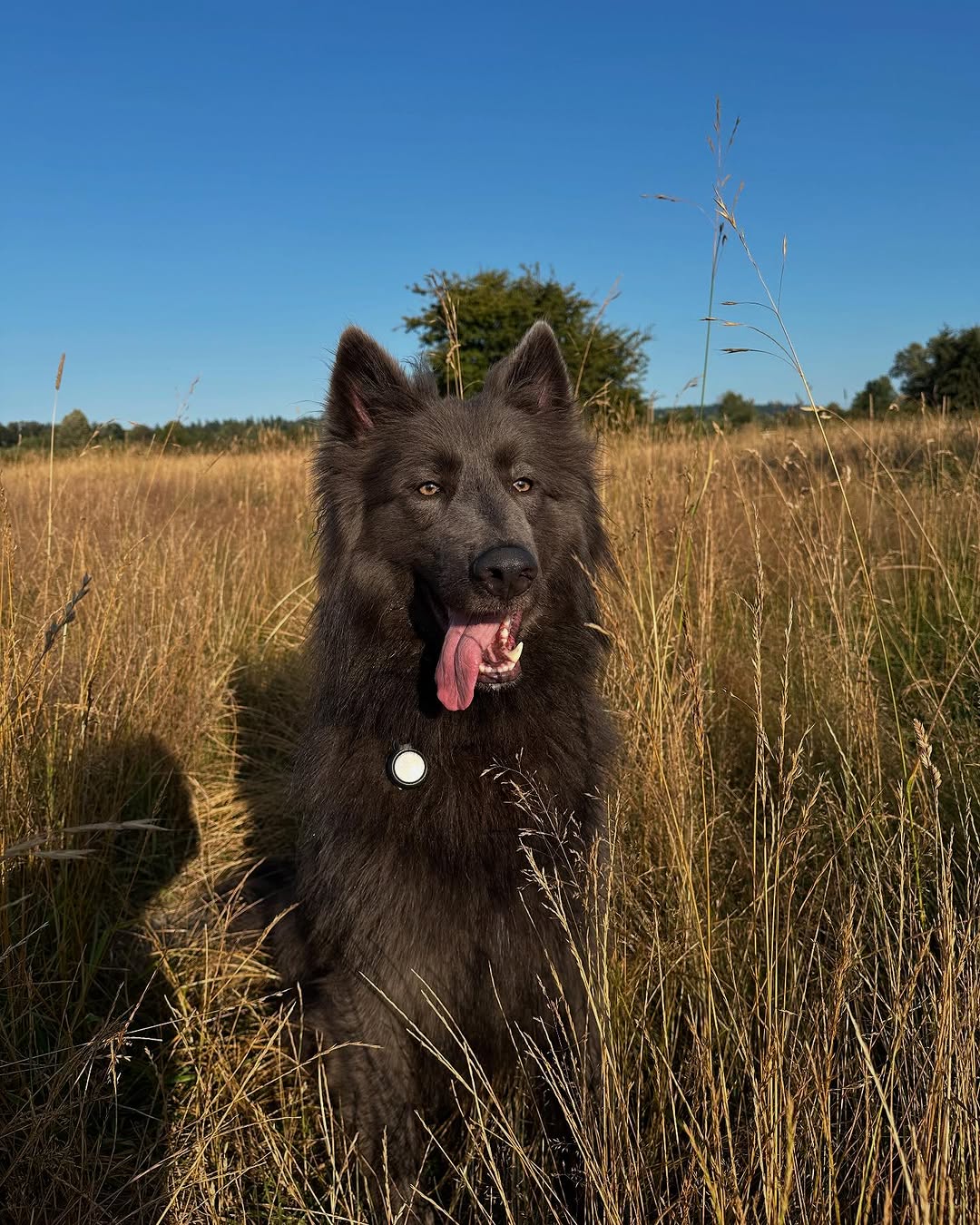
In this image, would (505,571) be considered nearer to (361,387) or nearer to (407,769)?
(407,769)

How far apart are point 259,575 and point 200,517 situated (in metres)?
1.52

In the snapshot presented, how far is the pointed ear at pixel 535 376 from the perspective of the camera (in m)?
2.70

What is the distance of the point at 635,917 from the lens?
7.81 ft

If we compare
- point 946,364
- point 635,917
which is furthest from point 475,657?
point 946,364

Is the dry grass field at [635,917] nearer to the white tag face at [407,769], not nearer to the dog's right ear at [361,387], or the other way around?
the white tag face at [407,769]

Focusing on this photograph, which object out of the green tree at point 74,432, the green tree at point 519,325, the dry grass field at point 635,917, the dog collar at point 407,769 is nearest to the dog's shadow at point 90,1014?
the dry grass field at point 635,917

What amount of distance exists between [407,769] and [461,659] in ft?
1.06

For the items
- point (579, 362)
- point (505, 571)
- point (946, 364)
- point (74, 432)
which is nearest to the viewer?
point (505, 571)

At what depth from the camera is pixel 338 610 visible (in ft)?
7.74

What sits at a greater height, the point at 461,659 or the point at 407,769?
the point at 461,659

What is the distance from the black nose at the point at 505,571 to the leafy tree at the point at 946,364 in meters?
8.49

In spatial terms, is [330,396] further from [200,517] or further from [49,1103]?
[200,517]

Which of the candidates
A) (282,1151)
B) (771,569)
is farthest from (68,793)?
(771,569)

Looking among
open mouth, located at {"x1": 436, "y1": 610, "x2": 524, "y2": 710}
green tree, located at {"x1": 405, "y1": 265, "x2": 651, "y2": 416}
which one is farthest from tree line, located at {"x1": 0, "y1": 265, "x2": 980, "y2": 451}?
open mouth, located at {"x1": 436, "y1": 610, "x2": 524, "y2": 710}
